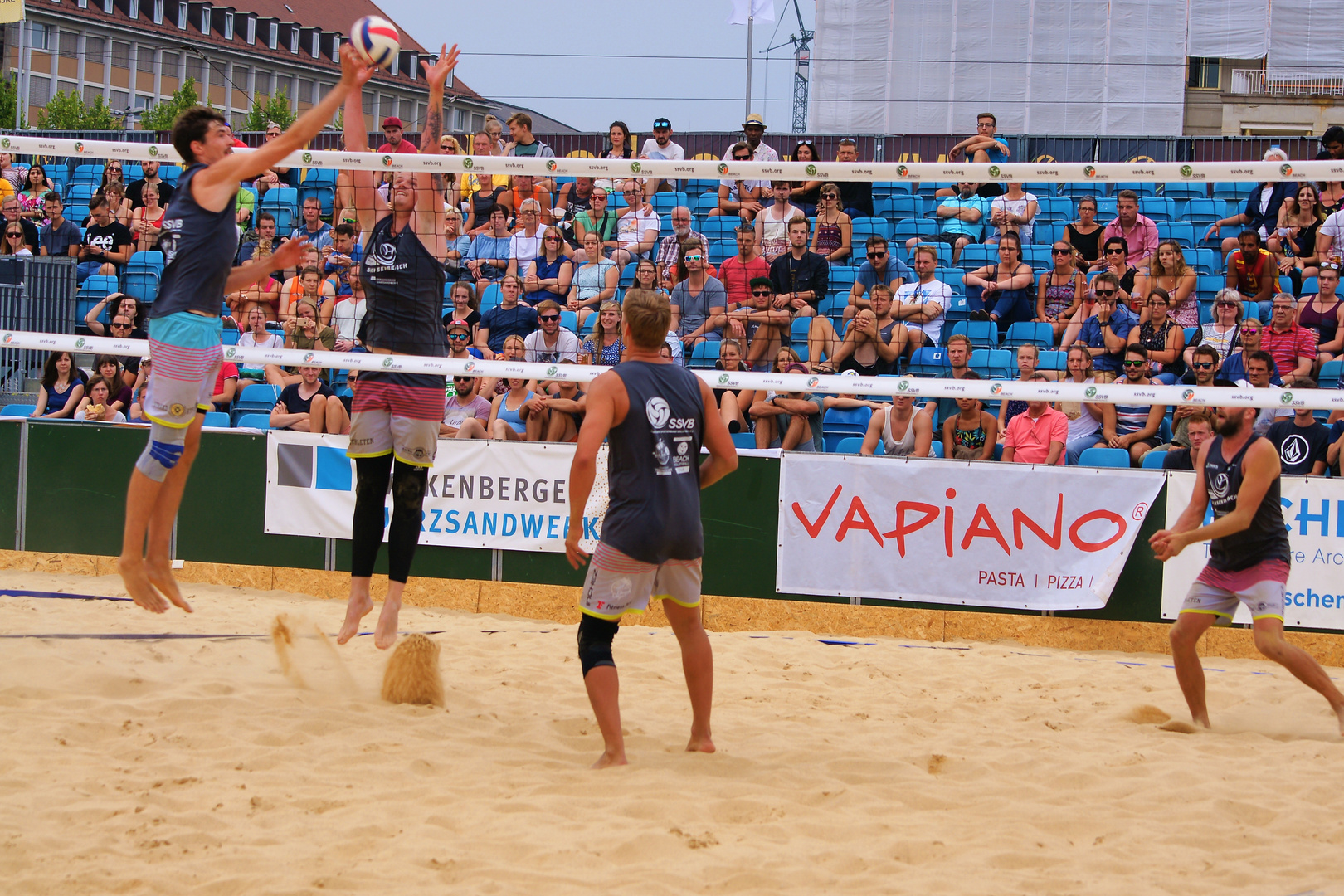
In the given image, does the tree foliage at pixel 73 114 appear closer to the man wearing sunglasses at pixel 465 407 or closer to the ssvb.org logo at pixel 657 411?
the man wearing sunglasses at pixel 465 407

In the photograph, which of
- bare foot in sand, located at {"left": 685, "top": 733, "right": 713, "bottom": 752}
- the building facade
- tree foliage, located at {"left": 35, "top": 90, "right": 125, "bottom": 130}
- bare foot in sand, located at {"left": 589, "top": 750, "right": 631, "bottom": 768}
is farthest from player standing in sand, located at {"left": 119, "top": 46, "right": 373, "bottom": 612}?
the building facade

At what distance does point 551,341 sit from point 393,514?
3.45m

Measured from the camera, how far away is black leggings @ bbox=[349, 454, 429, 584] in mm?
5305

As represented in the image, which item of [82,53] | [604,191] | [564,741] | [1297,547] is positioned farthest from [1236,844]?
[82,53]

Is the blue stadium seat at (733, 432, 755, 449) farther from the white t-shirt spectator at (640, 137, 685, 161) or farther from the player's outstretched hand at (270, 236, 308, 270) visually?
the white t-shirt spectator at (640, 137, 685, 161)

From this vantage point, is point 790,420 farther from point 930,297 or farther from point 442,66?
point 442,66

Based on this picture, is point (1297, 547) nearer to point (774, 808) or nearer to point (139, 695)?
point (774, 808)

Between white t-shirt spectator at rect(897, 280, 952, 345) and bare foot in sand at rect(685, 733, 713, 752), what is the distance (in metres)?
4.79

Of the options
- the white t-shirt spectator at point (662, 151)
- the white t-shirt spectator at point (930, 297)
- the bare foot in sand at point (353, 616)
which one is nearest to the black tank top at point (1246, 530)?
the white t-shirt spectator at point (930, 297)

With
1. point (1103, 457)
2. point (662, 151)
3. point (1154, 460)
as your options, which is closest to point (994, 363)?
point (1103, 457)

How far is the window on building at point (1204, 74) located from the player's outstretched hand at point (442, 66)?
101 ft

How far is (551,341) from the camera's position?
28.2ft

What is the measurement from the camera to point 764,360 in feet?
27.8

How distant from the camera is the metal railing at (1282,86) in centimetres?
3027
